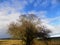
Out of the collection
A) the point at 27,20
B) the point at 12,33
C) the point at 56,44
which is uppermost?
the point at 27,20

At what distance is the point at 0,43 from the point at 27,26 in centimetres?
605

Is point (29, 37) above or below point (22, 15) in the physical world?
below

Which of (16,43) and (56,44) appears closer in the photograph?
(56,44)

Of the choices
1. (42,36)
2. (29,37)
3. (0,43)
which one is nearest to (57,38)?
(42,36)

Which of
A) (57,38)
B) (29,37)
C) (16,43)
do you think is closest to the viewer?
(29,37)

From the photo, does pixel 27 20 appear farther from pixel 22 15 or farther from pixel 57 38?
pixel 57 38

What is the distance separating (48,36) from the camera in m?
19.7

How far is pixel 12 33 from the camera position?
62.6ft

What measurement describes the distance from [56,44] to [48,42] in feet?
3.38

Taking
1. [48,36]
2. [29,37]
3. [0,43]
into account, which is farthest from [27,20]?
[0,43]

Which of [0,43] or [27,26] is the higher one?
[27,26]

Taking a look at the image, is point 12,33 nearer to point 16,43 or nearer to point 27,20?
point 27,20

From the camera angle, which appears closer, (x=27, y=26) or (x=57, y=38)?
(x=27, y=26)

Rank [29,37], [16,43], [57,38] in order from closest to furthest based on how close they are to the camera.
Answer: [29,37], [57,38], [16,43]
